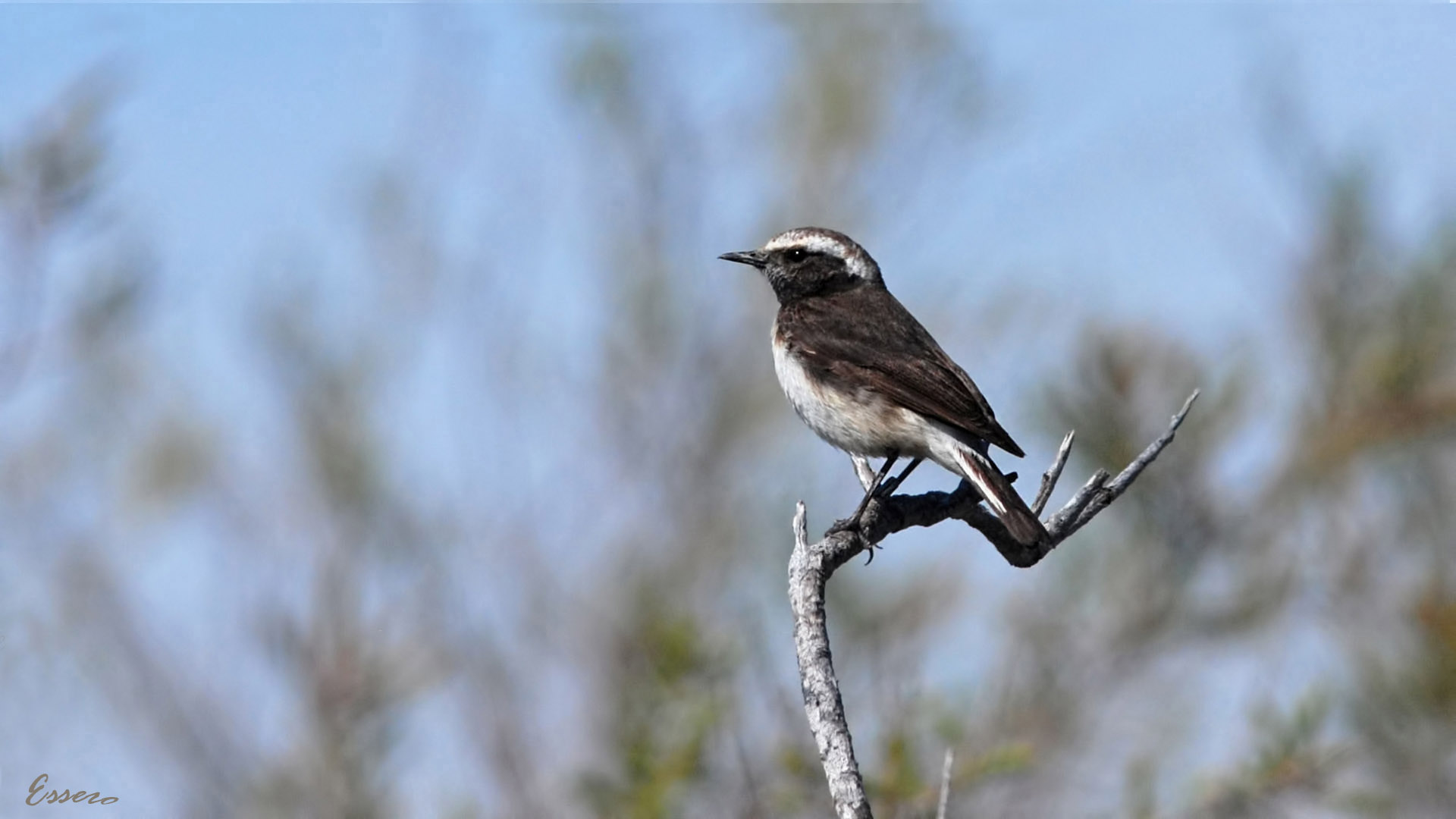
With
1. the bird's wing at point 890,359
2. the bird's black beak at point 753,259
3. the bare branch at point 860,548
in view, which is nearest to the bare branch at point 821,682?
the bare branch at point 860,548

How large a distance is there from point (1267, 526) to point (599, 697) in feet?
16.2

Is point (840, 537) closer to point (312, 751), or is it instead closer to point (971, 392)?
point (971, 392)

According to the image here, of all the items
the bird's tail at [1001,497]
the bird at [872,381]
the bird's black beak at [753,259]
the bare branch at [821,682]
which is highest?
the bird's black beak at [753,259]

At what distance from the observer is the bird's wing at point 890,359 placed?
5758 mm

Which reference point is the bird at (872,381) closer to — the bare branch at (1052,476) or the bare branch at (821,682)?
the bare branch at (1052,476)

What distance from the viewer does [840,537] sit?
4594mm

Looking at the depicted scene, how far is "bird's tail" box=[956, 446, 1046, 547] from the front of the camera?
14.3 ft

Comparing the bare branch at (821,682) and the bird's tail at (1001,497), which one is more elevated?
the bird's tail at (1001,497)

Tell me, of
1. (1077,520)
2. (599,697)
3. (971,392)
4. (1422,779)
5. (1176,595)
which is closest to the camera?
(1077,520)

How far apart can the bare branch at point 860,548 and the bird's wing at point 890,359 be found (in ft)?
1.20

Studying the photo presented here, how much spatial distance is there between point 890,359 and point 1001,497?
1.51 metres

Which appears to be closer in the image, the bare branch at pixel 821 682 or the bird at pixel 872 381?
the bare branch at pixel 821 682

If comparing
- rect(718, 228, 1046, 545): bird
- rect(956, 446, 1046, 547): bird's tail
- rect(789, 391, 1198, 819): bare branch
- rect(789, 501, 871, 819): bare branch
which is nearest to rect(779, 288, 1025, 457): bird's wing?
rect(718, 228, 1046, 545): bird

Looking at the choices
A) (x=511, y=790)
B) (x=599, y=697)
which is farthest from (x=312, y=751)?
(x=599, y=697)
